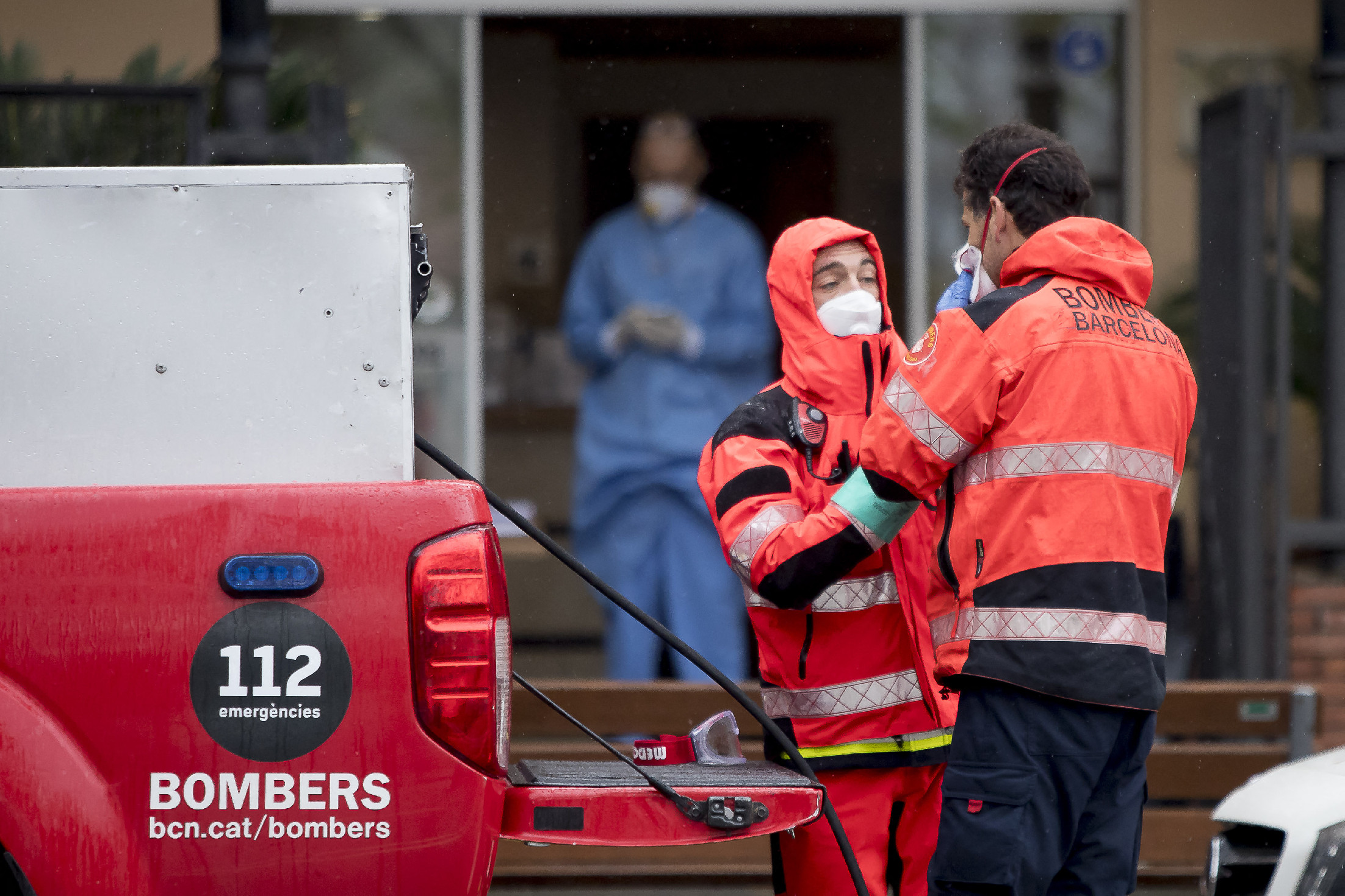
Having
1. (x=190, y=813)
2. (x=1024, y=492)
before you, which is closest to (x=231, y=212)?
→ (x=190, y=813)

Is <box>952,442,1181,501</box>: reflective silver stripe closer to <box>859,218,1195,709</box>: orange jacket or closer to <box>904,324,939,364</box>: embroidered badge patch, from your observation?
<box>859,218,1195,709</box>: orange jacket

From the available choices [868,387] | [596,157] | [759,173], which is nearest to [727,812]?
[868,387]

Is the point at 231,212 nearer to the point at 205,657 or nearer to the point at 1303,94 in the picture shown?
the point at 205,657

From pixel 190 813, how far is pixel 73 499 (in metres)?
0.56

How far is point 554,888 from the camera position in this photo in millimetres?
5180

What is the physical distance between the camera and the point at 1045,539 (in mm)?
2646

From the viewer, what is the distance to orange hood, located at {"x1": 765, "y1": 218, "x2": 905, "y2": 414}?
326 centimetres

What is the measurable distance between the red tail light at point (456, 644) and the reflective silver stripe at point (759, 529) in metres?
0.70

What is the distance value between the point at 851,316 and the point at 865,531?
26.5 inches

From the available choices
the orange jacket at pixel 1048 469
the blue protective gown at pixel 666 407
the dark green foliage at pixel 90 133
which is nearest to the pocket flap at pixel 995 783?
the orange jacket at pixel 1048 469

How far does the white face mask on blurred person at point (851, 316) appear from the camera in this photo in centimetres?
331

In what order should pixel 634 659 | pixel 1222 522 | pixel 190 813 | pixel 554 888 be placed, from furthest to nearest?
pixel 634 659, pixel 1222 522, pixel 554 888, pixel 190 813

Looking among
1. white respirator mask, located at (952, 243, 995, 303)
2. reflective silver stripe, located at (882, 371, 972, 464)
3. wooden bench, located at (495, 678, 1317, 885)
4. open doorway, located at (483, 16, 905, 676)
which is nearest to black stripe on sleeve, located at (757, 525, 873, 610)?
reflective silver stripe, located at (882, 371, 972, 464)

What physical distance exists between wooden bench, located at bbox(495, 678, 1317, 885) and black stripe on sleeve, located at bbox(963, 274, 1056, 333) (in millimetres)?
2678
